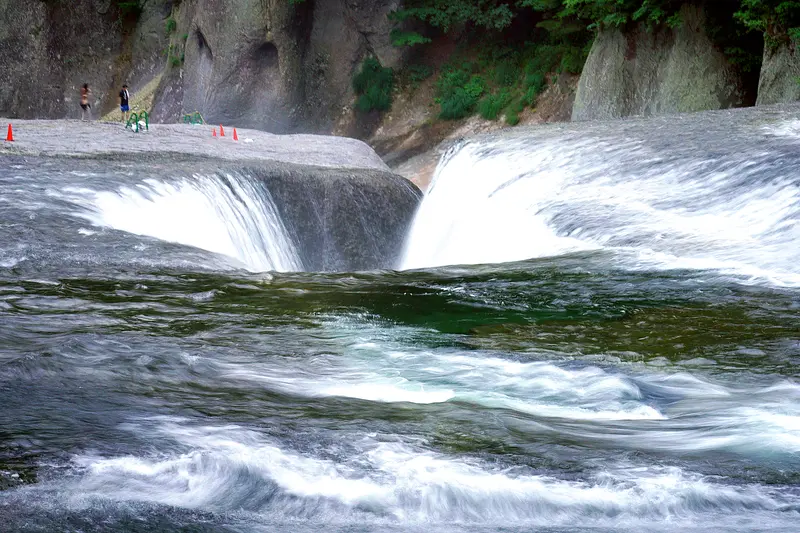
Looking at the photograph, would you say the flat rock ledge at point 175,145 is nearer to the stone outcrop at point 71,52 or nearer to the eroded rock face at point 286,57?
the eroded rock face at point 286,57

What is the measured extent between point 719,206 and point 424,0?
21184 mm

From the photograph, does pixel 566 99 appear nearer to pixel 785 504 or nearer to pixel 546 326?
pixel 546 326

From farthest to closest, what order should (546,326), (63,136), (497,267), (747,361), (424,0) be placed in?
1. (424,0)
2. (63,136)
3. (497,267)
4. (546,326)
5. (747,361)

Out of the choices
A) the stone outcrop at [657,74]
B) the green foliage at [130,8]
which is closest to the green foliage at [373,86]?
the stone outcrop at [657,74]

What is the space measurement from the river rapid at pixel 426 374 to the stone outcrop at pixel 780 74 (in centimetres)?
858

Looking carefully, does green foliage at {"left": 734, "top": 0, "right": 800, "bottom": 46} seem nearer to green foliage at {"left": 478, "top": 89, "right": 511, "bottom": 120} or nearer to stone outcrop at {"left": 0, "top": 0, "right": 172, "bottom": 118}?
green foliage at {"left": 478, "top": 89, "right": 511, "bottom": 120}

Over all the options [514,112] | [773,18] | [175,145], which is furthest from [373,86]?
[175,145]

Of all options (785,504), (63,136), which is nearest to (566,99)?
(63,136)

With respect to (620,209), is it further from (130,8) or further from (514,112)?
(130,8)

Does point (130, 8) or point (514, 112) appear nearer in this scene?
point (514, 112)

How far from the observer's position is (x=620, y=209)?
9469 mm

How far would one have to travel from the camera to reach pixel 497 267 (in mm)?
7945

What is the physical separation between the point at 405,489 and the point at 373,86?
26014mm

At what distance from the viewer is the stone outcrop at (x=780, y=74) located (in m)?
17.8
